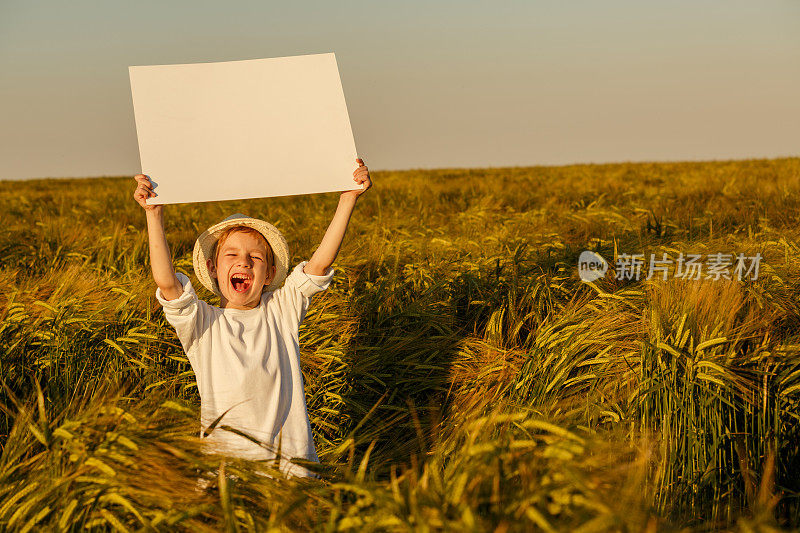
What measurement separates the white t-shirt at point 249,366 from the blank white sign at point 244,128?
0.33 meters

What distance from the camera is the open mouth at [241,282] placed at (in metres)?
2.38

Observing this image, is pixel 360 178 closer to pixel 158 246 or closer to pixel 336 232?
pixel 336 232

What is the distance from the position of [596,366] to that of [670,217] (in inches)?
145

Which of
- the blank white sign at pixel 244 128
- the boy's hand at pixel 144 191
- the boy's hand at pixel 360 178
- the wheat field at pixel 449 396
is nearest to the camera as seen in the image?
the wheat field at pixel 449 396

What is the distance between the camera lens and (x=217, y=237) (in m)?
2.50

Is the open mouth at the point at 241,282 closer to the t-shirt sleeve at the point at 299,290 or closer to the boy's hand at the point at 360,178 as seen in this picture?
the t-shirt sleeve at the point at 299,290

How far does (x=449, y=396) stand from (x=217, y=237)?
1.37 m

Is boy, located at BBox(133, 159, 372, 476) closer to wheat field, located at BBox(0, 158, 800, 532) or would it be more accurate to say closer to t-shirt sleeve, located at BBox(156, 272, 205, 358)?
t-shirt sleeve, located at BBox(156, 272, 205, 358)

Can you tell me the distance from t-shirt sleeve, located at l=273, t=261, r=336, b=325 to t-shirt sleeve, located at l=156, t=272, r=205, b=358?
282 mm

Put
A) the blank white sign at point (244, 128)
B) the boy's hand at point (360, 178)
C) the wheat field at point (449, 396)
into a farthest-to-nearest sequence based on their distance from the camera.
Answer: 1. the boy's hand at point (360, 178)
2. the blank white sign at point (244, 128)
3. the wheat field at point (449, 396)

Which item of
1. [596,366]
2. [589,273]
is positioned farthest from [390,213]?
[596,366]

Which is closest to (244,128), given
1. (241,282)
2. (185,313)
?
(241,282)

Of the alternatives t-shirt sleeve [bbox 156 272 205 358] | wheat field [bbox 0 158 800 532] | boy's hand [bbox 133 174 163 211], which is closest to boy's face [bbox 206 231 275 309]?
t-shirt sleeve [bbox 156 272 205 358]

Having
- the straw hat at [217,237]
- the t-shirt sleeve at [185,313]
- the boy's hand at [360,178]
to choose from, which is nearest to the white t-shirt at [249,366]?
the t-shirt sleeve at [185,313]
